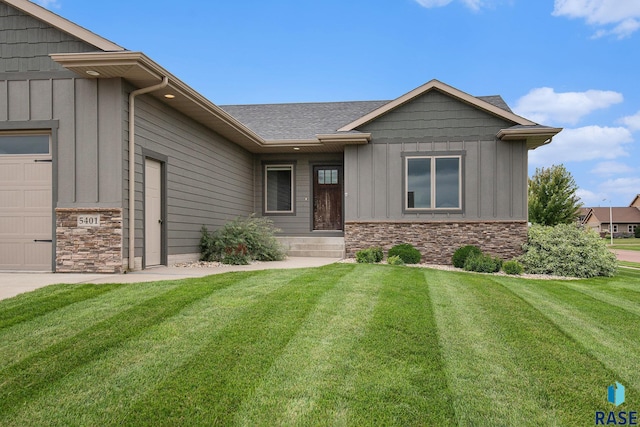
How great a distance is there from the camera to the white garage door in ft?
27.7

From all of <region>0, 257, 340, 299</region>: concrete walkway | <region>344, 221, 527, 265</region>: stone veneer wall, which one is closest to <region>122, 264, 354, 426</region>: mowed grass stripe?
<region>0, 257, 340, 299</region>: concrete walkway

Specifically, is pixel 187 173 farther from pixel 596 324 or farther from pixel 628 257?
pixel 628 257

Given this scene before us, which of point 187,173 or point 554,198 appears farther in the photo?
point 554,198

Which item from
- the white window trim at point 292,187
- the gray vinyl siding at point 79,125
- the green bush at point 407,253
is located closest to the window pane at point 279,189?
the white window trim at point 292,187

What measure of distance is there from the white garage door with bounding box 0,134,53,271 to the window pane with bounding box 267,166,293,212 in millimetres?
7303

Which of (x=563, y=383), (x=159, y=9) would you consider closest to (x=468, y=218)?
(x=563, y=383)

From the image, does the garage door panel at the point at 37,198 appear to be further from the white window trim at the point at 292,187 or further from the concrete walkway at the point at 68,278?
the white window trim at the point at 292,187

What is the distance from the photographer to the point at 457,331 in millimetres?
4688

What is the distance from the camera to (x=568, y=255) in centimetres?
1090

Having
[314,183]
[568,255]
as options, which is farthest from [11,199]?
[568,255]

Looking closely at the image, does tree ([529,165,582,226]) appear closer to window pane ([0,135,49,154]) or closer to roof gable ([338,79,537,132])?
roof gable ([338,79,537,132])

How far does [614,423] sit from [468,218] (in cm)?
936

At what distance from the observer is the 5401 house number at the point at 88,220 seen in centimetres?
812

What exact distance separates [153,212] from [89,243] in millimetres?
1478
